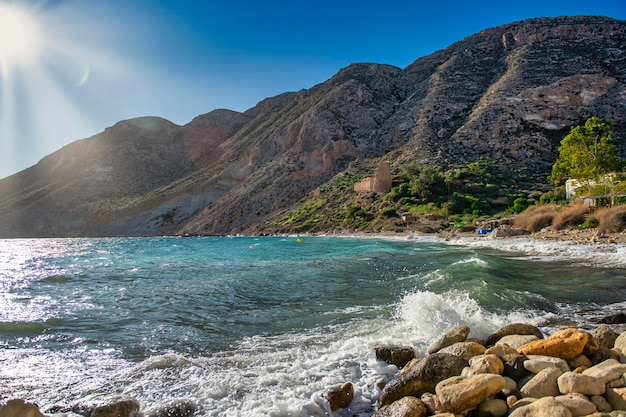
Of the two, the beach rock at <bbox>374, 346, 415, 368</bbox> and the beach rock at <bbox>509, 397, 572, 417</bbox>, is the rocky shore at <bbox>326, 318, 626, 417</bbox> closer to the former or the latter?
the beach rock at <bbox>509, 397, 572, 417</bbox>

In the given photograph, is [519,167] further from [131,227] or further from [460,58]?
[131,227]

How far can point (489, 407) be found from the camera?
427 centimetres

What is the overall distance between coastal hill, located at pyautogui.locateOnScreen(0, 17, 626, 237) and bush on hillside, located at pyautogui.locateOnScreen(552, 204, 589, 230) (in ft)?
65.3

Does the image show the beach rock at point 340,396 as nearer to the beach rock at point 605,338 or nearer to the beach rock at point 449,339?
the beach rock at point 449,339

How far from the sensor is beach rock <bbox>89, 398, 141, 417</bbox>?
4848mm

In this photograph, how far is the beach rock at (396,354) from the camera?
21.0 feet

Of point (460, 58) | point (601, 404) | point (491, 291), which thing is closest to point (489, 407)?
point (601, 404)

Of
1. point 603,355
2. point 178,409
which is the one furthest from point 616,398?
point 178,409

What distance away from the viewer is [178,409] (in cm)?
503

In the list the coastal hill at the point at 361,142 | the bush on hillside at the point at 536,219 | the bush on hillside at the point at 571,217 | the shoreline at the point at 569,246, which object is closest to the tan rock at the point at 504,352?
the shoreline at the point at 569,246

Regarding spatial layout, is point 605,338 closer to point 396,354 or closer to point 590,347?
point 590,347

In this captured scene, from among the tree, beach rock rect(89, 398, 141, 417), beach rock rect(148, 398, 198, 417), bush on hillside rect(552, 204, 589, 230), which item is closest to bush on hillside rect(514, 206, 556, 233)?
bush on hillside rect(552, 204, 589, 230)

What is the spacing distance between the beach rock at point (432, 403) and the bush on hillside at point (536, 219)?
33207 mm

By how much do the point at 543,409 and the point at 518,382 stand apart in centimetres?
111
